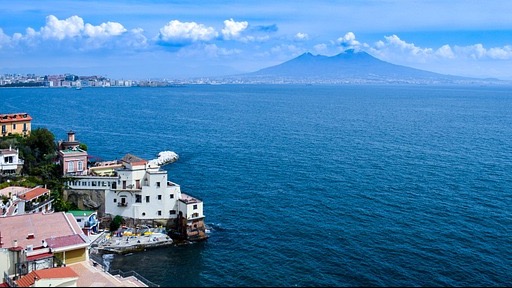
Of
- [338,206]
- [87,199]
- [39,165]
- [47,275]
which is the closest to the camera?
[47,275]

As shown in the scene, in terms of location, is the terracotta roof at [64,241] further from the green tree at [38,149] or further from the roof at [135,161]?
the green tree at [38,149]

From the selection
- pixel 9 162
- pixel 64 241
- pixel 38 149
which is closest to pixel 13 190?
pixel 9 162

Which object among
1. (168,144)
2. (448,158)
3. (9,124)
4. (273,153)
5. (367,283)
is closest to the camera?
(367,283)

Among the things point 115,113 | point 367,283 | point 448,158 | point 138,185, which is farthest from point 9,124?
point 115,113

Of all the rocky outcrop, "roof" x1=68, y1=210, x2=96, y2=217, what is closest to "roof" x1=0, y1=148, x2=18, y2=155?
the rocky outcrop

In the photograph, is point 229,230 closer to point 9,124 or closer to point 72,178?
point 72,178

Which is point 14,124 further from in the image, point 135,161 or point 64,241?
point 64,241
